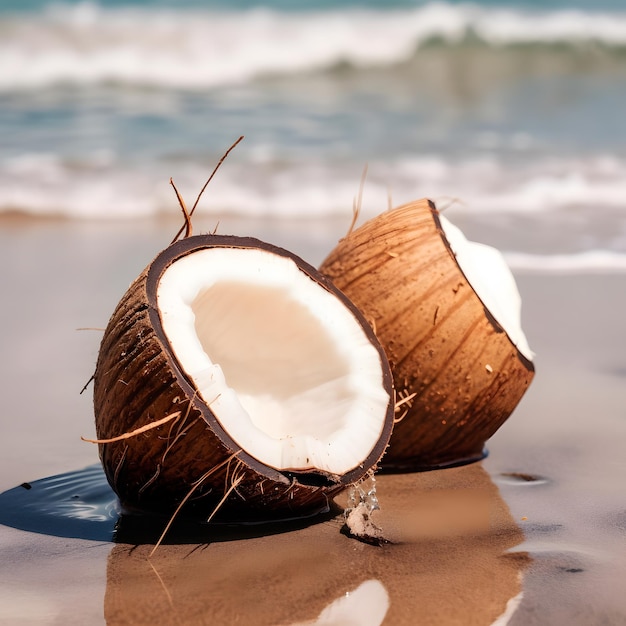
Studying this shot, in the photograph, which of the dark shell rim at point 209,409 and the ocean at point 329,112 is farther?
the ocean at point 329,112

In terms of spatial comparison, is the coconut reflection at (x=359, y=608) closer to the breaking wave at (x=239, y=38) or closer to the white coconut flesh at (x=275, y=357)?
the white coconut flesh at (x=275, y=357)

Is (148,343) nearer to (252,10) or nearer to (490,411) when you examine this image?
(490,411)

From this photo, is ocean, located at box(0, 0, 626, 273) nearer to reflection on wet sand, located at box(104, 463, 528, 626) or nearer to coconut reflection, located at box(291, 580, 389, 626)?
reflection on wet sand, located at box(104, 463, 528, 626)

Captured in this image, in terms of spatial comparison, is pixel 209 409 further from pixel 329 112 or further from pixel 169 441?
pixel 329 112

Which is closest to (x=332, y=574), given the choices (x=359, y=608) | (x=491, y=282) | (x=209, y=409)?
(x=359, y=608)

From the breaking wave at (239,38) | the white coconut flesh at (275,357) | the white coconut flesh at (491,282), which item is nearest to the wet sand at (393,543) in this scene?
the white coconut flesh at (275,357)
